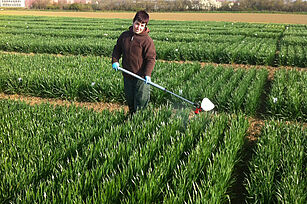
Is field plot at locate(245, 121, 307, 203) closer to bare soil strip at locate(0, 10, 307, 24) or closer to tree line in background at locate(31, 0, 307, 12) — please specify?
bare soil strip at locate(0, 10, 307, 24)

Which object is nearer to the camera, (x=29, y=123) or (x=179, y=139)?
(x=179, y=139)

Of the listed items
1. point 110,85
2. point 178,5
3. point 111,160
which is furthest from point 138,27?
point 178,5

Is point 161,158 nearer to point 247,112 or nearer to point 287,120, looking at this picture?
point 247,112

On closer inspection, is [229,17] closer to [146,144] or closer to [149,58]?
[149,58]

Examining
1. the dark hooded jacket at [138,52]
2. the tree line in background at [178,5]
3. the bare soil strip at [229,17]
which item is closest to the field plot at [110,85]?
the dark hooded jacket at [138,52]

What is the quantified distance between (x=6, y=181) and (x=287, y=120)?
534 cm

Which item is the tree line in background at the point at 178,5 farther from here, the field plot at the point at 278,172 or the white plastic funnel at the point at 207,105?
the field plot at the point at 278,172

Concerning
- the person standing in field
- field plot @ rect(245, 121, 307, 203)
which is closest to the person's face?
the person standing in field

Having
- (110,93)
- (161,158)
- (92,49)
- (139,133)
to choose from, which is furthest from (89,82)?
(92,49)

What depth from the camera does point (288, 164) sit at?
2.95 metres

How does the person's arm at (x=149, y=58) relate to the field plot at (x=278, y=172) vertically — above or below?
above

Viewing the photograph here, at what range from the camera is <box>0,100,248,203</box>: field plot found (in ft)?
7.84

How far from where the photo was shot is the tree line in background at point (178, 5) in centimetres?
6094

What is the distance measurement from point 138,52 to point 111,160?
2.02 meters
